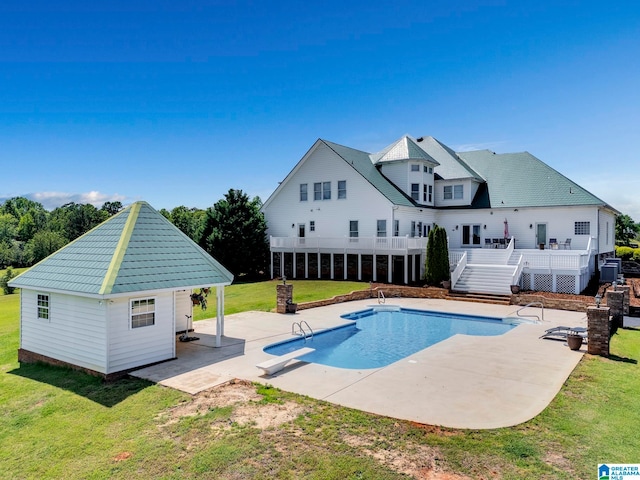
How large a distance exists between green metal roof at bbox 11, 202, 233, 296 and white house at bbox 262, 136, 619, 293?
56.1 feet

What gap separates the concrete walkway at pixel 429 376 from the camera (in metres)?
7.84

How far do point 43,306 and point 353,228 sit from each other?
21.8 metres

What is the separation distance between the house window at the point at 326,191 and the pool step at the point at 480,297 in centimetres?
1236

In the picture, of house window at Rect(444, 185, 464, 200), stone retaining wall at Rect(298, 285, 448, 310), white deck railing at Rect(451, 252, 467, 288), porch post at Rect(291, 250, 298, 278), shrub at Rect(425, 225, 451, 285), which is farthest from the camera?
house window at Rect(444, 185, 464, 200)

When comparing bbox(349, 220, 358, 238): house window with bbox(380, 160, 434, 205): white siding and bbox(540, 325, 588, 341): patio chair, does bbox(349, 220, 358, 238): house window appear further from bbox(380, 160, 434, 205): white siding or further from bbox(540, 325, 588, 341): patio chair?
bbox(540, 325, 588, 341): patio chair

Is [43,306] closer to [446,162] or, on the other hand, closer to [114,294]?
[114,294]

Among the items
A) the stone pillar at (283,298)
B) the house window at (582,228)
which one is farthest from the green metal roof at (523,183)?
the stone pillar at (283,298)

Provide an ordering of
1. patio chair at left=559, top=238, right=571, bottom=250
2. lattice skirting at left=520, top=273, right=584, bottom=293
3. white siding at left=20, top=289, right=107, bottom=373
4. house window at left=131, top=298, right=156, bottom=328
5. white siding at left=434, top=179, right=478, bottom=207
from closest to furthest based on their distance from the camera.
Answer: white siding at left=20, top=289, right=107, bottom=373 < house window at left=131, top=298, right=156, bottom=328 < lattice skirting at left=520, top=273, right=584, bottom=293 < patio chair at left=559, top=238, right=571, bottom=250 < white siding at left=434, top=179, right=478, bottom=207

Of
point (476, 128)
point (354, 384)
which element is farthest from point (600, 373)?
point (476, 128)

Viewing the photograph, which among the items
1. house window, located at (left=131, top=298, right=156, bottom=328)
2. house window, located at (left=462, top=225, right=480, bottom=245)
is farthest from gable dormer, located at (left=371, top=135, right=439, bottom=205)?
house window, located at (left=131, top=298, right=156, bottom=328)

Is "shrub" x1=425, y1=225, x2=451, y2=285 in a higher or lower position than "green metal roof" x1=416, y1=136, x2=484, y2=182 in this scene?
lower

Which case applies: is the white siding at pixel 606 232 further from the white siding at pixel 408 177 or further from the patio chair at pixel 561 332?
the patio chair at pixel 561 332

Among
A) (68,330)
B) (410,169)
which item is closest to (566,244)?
(410,169)

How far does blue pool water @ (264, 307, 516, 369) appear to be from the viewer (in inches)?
499
